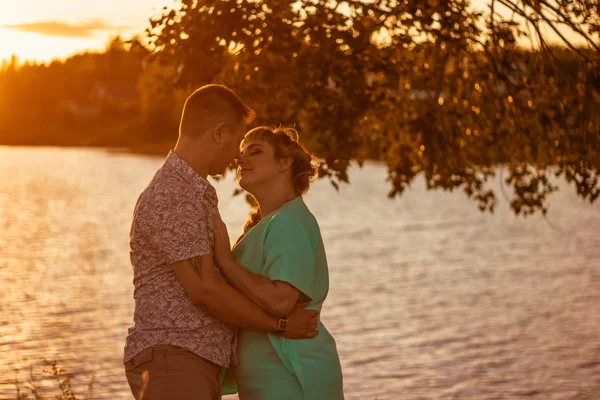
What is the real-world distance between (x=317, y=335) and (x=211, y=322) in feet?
1.81

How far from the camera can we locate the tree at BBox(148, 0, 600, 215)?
799 cm

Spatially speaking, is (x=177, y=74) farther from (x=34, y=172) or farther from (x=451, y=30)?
(x=34, y=172)

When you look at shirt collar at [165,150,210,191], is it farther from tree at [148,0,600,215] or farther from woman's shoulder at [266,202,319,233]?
tree at [148,0,600,215]

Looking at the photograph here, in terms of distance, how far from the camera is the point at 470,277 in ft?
75.6

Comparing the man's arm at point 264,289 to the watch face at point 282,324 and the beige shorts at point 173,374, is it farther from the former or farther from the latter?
the beige shorts at point 173,374

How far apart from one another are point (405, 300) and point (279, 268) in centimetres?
1539

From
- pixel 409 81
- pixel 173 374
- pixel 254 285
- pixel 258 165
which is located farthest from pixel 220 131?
pixel 409 81

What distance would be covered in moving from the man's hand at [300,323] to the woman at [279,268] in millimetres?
41

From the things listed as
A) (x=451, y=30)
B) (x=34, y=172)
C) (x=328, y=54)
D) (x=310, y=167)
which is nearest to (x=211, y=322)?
(x=310, y=167)

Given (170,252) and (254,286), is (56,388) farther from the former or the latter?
(170,252)

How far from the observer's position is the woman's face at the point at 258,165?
183 inches

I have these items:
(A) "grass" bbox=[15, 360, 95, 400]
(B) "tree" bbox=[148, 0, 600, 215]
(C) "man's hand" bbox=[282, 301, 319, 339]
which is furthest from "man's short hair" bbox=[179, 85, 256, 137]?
(B) "tree" bbox=[148, 0, 600, 215]

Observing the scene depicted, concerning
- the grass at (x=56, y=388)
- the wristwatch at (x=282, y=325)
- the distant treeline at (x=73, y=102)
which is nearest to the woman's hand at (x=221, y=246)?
the wristwatch at (x=282, y=325)

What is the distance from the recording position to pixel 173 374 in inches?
166
